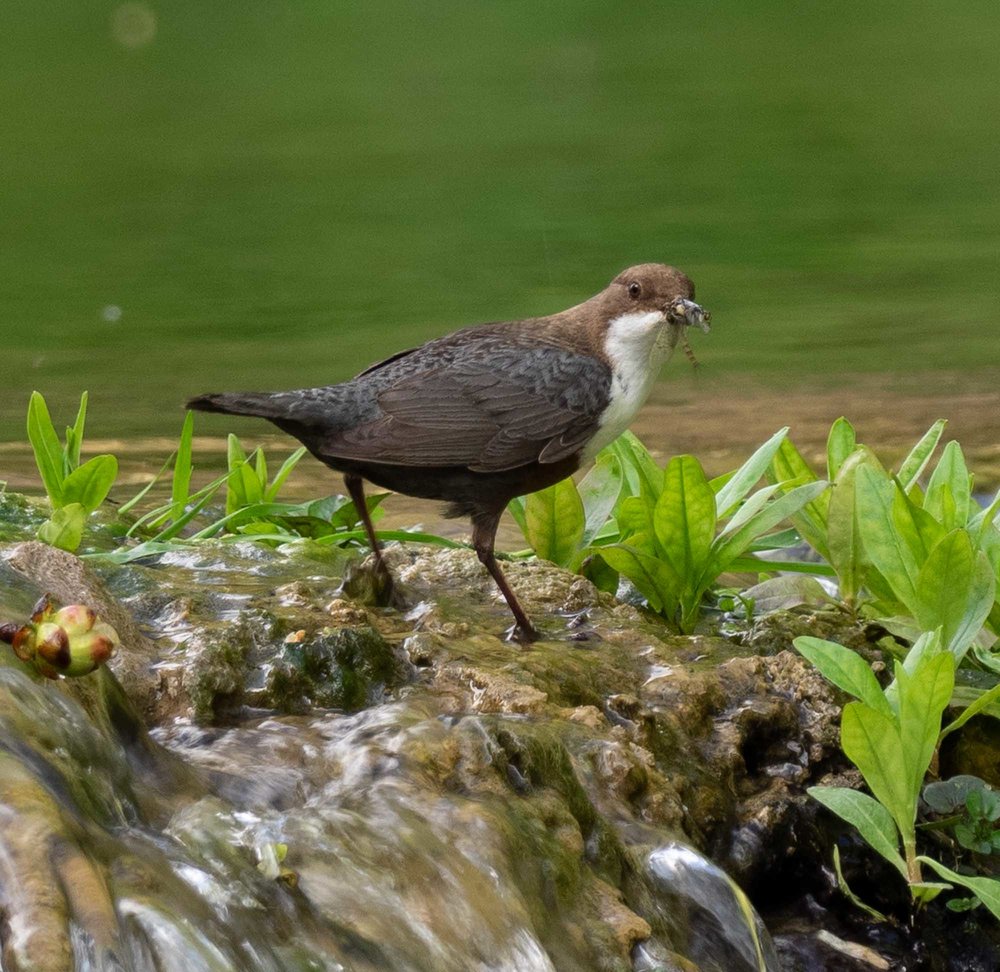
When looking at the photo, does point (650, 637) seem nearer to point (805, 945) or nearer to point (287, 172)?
point (805, 945)

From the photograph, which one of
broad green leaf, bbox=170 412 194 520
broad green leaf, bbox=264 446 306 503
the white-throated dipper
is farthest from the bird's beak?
broad green leaf, bbox=170 412 194 520

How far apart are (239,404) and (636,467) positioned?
1.01 m

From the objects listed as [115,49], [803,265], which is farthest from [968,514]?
[115,49]

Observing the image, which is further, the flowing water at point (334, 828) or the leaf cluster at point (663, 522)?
the leaf cluster at point (663, 522)

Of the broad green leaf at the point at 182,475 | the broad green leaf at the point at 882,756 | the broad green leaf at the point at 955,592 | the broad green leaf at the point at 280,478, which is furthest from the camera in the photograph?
the broad green leaf at the point at 280,478

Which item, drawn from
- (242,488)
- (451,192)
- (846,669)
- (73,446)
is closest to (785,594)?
(846,669)

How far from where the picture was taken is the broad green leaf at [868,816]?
279 centimetres

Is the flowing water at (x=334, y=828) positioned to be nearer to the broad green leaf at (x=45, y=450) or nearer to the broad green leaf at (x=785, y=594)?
the broad green leaf at (x=785, y=594)

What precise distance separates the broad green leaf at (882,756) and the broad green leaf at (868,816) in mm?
23

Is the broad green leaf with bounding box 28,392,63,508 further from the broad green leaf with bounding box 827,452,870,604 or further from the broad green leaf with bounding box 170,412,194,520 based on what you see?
the broad green leaf with bounding box 827,452,870,604

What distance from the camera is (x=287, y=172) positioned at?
49.3 ft

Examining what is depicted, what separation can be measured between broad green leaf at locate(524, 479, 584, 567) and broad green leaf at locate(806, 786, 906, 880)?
50.5 inches

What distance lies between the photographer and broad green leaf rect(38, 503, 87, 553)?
357 cm

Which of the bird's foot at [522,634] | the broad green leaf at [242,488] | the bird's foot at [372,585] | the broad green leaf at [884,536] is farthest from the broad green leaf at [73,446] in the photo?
the broad green leaf at [884,536]
